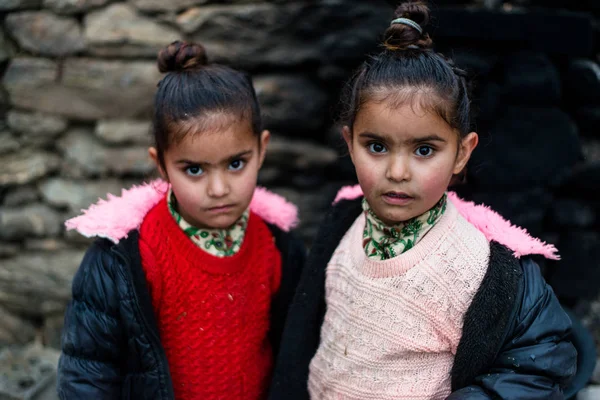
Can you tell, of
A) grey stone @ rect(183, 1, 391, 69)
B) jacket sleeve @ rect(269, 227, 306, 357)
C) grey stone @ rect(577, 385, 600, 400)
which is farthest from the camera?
grey stone @ rect(183, 1, 391, 69)

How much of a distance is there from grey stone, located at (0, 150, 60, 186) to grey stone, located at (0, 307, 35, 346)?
24.1 inches

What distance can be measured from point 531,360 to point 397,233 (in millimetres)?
438

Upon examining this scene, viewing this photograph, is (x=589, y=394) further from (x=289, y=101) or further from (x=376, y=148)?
(x=289, y=101)

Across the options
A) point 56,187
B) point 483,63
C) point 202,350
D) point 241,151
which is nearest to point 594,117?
point 483,63

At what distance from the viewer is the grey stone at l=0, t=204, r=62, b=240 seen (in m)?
2.61

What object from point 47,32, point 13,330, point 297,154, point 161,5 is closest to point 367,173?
point 297,154

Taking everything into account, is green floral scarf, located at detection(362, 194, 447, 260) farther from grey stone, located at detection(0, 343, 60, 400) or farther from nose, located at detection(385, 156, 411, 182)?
grey stone, located at detection(0, 343, 60, 400)

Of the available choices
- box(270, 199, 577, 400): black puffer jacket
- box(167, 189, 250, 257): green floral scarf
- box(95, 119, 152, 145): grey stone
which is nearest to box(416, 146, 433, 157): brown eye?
box(270, 199, 577, 400): black puffer jacket

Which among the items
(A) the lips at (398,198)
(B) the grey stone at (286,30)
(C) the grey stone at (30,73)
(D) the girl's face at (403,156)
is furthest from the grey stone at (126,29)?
(A) the lips at (398,198)

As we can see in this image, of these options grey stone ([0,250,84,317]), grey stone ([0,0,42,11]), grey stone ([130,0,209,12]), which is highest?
grey stone ([130,0,209,12])

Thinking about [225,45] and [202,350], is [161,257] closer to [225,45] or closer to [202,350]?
[202,350]

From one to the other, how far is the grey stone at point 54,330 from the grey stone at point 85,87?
92cm

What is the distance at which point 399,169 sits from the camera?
1.39 meters

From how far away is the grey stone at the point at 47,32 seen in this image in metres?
2.47
